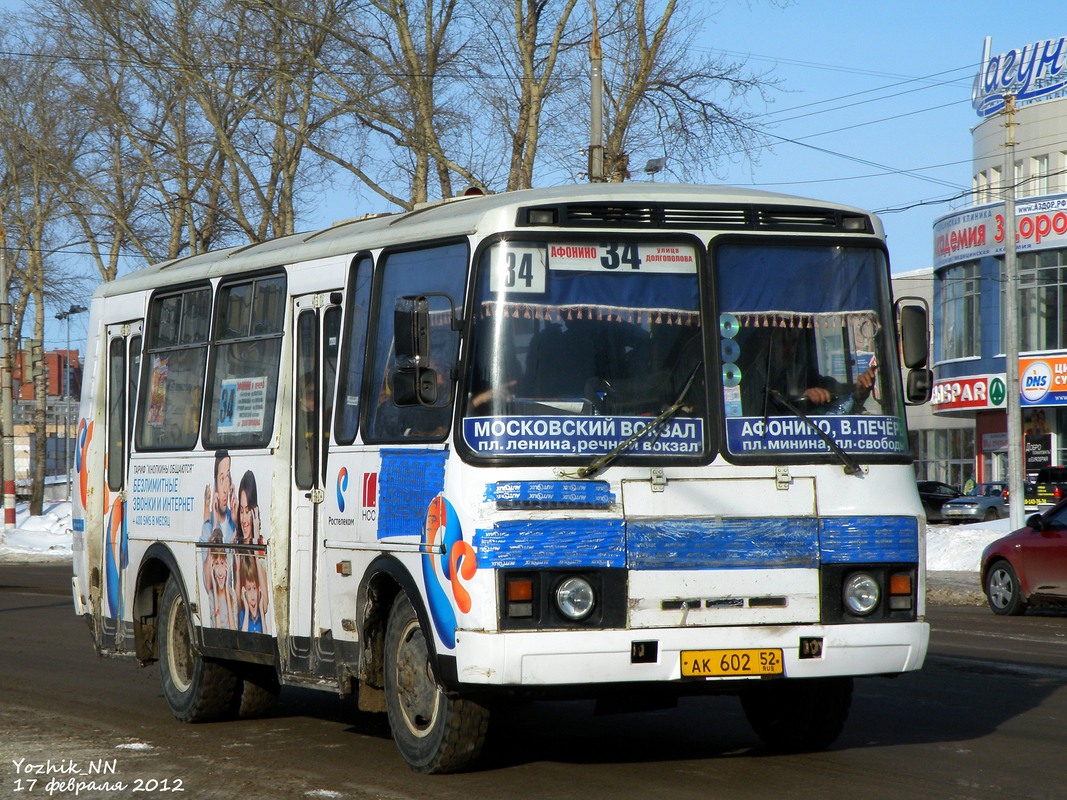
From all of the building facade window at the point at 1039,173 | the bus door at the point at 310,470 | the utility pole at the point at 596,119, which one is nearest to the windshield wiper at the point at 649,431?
the bus door at the point at 310,470

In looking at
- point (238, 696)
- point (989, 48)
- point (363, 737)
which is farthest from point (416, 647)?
point (989, 48)

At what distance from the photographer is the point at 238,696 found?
10.7 metres

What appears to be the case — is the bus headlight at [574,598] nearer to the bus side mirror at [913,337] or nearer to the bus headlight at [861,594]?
the bus headlight at [861,594]

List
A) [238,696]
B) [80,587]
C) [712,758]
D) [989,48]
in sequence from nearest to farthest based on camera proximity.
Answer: [712,758] < [238,696] < [80,587] < [989,48]

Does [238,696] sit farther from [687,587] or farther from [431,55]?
[431,55]

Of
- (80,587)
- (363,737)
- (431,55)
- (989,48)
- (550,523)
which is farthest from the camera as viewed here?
(989,48)

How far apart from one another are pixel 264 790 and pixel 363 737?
181 cm

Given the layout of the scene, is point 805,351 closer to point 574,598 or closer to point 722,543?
point 722,543

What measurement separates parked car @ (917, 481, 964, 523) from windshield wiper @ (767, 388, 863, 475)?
43269 mm

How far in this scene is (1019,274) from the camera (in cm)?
5619

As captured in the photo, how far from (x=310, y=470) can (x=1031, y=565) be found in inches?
460

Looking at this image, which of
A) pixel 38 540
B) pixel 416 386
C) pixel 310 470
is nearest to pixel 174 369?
pixel 310 470

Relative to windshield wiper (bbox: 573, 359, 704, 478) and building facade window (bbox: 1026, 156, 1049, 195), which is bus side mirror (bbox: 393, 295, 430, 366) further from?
building facade window (bbox: 1026, 156, 1049, 195)

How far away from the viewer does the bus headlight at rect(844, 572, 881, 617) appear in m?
7.84
